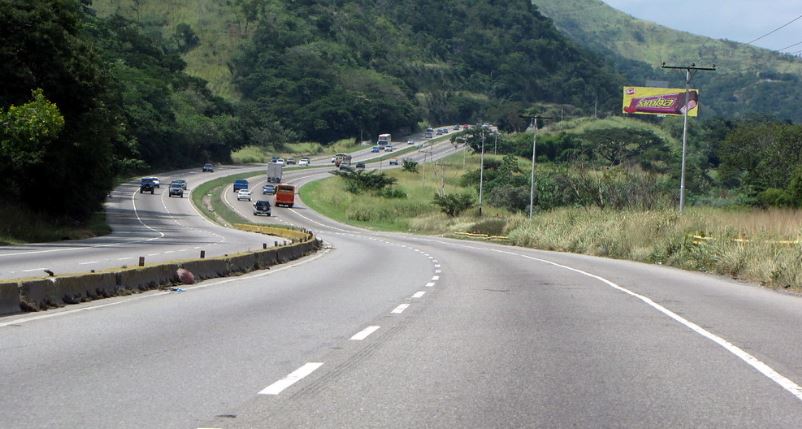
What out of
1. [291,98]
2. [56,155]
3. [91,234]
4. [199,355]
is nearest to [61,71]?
[56,155]

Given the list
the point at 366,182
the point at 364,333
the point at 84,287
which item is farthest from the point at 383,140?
the point at 364,333

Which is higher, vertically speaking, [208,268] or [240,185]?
[240,185]

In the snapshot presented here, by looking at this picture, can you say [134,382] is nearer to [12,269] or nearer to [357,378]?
[357,378]

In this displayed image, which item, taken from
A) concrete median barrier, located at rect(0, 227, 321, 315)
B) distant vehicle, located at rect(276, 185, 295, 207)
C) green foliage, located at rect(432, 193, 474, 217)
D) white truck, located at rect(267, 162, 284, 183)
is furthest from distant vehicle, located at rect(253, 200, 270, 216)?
concrete median barrier, located at rect(0, 227, 321, 315)

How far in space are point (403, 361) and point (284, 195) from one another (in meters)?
93.0

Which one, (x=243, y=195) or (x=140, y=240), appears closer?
(x=140, y=240)

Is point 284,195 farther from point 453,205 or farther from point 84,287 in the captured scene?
point 84,287

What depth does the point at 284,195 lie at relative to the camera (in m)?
102

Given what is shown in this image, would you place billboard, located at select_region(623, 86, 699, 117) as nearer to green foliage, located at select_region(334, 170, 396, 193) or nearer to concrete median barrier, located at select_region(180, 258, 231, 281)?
green foliage, located at select_region(334, 170, 396, 193)

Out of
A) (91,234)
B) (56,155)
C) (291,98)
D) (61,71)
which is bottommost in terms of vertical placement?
(91,234)

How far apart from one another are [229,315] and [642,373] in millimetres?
6671

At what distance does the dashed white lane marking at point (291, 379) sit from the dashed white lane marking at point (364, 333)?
194cm

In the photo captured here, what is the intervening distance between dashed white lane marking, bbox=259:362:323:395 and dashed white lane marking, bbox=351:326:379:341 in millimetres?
1945

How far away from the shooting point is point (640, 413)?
7.71 meters
